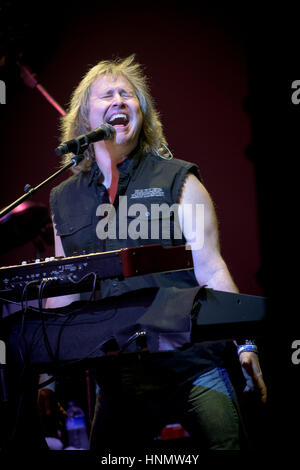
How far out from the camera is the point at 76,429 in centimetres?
357

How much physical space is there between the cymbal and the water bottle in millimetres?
1343

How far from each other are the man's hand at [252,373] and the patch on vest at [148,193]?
0.73m

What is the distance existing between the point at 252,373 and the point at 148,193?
0.83 meters

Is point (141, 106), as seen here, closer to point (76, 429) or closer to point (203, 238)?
point (203, 238)

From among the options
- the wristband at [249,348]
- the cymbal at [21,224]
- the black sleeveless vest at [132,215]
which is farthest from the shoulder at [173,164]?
the cymbal at [21,224]

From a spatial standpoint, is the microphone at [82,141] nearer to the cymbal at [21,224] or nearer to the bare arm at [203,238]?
the bare arm at [203,238]

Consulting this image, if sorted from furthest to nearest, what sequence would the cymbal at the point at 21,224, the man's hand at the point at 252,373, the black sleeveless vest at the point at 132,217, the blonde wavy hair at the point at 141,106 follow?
the cymbal at the point at 21,224 → the blonde wavy hair at the point at 141,106 → the black sleeveless vest at the point at 132,217 → the man's hand at the point at 252,373

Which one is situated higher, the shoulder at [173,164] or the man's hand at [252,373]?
the shoulder at [173,164]

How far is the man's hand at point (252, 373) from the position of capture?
1.49 metres

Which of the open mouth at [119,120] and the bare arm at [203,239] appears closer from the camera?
the bare arm at [203,239]

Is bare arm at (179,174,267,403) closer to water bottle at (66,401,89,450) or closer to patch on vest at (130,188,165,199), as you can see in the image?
patch on vest at (130,188,165,199)

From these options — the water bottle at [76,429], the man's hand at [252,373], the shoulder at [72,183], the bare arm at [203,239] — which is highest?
the shoulder at [72,183]

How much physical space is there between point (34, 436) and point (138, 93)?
1553 millimetres

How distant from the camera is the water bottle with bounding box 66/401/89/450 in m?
3.53
